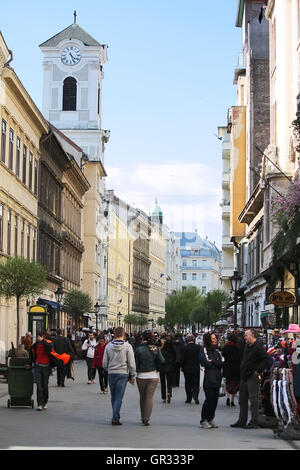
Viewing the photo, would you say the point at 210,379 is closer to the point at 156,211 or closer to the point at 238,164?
the point at 238,164

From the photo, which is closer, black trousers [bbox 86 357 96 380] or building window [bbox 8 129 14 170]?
black trousers [bbox 86 357 96 380]

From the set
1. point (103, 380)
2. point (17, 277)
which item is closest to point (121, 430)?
point (103, 380)

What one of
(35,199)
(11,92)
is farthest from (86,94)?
(11,92)

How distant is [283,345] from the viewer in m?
15.9

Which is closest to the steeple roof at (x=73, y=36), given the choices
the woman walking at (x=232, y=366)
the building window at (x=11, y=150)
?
the building window at (x=11, y=150)

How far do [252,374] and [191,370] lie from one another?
20.9 ft

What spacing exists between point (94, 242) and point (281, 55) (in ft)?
146

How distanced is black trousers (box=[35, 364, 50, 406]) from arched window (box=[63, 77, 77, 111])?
66.5m

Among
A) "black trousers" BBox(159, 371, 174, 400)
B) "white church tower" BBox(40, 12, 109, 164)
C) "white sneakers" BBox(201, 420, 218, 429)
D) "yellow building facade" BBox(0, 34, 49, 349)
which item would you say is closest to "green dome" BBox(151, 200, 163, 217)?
"white church tower" BBox(40, 12, 109, 164)

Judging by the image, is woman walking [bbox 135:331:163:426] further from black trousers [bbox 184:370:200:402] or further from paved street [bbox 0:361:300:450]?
Answer: black trousers [bbox 184:370:200:402]

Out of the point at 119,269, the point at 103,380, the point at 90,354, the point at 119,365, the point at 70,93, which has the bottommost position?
the point at 103,380

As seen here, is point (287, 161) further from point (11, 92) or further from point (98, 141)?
point (98, 141)

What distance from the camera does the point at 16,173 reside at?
4291 centimetres

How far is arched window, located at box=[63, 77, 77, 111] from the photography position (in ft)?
275
